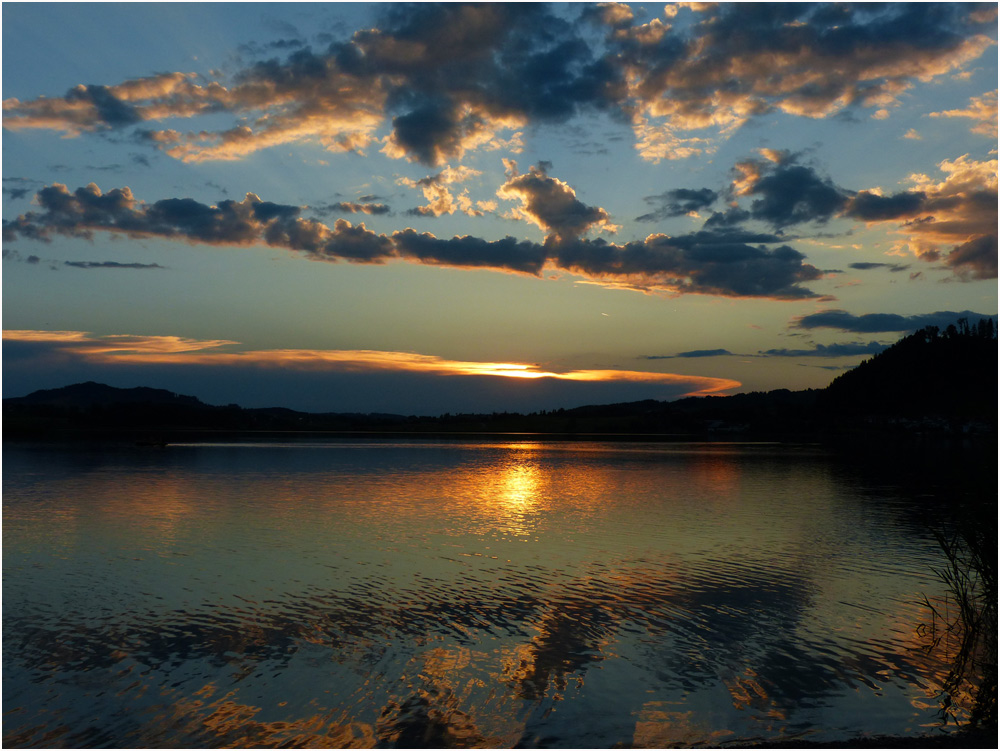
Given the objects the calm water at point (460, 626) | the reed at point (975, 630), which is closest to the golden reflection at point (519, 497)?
the calm water at point (460, 626)

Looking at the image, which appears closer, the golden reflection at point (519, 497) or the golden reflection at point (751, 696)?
→ the golden reflection at point (751, 696)

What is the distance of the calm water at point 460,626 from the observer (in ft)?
41.3

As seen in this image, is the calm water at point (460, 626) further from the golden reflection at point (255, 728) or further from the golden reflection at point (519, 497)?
the golden reflection at point (519, 497)

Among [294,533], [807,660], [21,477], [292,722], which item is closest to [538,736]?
[292,722]

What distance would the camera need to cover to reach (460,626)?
720 inches

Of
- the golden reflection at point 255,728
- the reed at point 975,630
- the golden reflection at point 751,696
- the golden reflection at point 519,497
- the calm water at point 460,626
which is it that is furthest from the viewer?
the golden reflection at point 519,497

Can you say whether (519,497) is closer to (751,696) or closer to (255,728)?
(751,696)

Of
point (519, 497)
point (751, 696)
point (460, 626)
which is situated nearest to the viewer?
point (751, 696)

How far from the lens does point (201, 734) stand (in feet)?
39.4

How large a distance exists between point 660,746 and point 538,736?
6.67ft

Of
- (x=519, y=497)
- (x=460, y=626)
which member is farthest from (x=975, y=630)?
(x=519, y=497)

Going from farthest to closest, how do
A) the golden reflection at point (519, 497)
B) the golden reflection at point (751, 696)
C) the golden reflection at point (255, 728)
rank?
the golden reflection at point (519, 497) → the golden reflection at point (751, 696) → the golden reflection at point (255, 728)

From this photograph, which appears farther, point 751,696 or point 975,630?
point 975,630

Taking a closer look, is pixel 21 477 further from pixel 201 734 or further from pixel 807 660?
pixel 807 660
